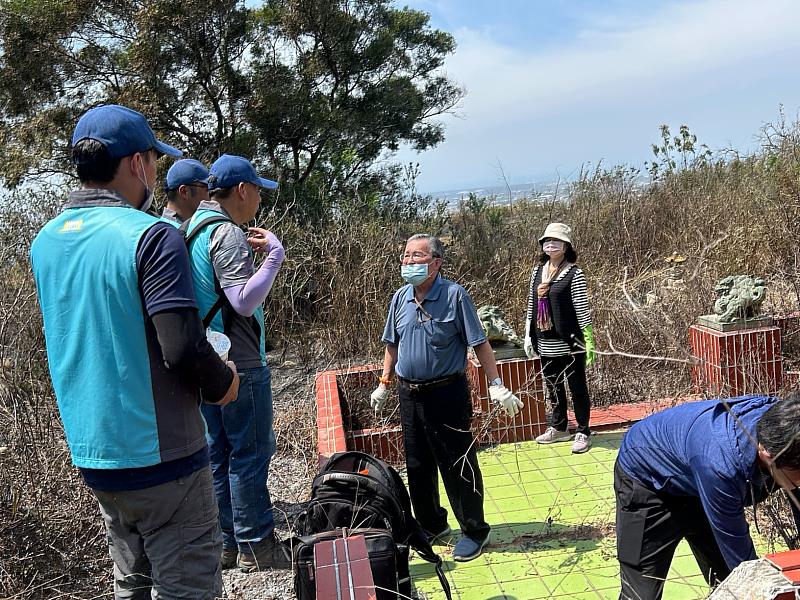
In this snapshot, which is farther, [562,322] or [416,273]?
[562,322]

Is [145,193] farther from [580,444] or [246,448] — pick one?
[580,444]

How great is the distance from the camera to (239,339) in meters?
3.53

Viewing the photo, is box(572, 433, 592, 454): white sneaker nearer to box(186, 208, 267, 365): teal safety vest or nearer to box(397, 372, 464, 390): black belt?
box(397, 372, 464, 390): black belt

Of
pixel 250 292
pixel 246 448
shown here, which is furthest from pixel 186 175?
pixel 246 448

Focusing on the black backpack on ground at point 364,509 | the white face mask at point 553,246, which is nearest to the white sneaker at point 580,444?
→ the white face mask at point 553,246

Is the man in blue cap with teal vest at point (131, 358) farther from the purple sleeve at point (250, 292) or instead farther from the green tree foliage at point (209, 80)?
the green tree foliage at point (209, 80)

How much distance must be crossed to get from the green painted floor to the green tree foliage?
26.4 feet

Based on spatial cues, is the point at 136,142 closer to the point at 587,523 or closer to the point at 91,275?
the point at 91,275

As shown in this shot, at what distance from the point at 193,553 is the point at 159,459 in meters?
0.35

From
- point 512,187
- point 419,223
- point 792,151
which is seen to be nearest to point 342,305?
point 419,223

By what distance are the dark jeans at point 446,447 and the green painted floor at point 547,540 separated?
27cm

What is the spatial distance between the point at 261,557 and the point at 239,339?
4.02 ft

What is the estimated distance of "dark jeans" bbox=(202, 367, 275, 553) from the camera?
3.57m

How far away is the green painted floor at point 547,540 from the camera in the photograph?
3717 mm
